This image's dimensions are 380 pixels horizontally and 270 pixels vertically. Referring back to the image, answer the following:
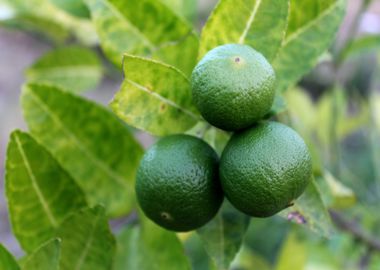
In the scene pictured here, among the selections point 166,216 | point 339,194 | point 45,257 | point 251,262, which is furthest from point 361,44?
point 45,257

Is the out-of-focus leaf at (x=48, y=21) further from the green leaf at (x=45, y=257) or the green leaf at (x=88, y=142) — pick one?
the green leaf at (x=45, y=257)

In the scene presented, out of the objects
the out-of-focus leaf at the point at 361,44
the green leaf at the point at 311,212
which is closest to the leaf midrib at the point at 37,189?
the green leaf at the point at 311,212

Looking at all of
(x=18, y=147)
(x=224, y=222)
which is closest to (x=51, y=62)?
(x=18, y=147)

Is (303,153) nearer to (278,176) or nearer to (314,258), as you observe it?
(278,176)

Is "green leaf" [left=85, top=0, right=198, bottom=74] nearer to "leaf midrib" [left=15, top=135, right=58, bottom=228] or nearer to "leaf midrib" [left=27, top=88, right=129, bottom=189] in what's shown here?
"leaf midrib" [left=27, top=88, right=129, bottom=189]

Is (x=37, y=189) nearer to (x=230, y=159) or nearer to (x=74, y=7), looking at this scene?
(x=230, y=159)
